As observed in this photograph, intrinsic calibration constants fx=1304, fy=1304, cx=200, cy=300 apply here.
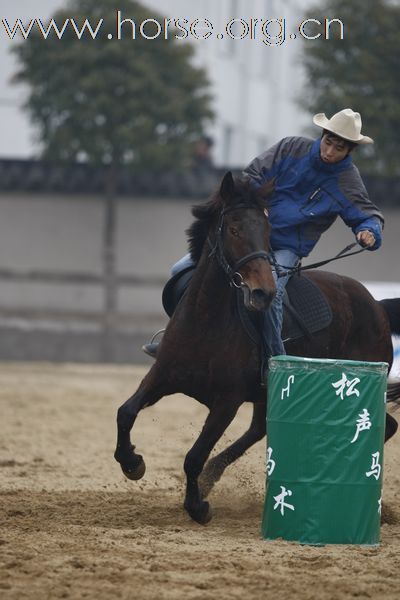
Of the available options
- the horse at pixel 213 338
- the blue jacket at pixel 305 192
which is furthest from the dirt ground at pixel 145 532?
the blue jacket at pixel 305 192

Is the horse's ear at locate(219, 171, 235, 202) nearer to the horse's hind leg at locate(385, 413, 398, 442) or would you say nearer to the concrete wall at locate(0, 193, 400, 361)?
the horse's hind leg at locate(385, 413, 398, 442)

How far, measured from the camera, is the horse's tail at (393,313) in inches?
341

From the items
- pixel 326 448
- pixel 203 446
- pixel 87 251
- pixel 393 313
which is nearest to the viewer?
pixel 326 448

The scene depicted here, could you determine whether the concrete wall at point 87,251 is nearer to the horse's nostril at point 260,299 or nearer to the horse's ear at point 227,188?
the horse's ear at point 227,188

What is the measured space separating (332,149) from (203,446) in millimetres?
1928

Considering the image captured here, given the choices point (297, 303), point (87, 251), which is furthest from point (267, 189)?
point (87, 251)

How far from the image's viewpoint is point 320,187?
7.79 meters

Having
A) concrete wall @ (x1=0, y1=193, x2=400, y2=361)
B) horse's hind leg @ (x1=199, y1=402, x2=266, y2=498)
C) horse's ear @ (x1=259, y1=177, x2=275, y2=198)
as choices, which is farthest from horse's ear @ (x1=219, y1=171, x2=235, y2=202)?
concrete wall @ (x1=0, y1=193, x2=400, y2=361)

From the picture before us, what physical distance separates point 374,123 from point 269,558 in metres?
15.0

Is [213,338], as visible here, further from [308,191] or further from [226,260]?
[308,191]

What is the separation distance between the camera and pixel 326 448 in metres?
6.18

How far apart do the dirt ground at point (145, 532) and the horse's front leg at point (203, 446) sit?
0.12 metres

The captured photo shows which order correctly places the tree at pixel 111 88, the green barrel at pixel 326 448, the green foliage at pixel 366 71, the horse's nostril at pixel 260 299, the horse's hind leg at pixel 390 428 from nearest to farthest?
the green barrel at pixel 326 448, the horse's nostril at pixel 260 299, the horse's hind leg at pixel 390 428, the green foliage at pixel 366 71, the tree at pixel 111 88

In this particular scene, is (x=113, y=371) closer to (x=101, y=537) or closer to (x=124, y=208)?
(x=124, y=208)
